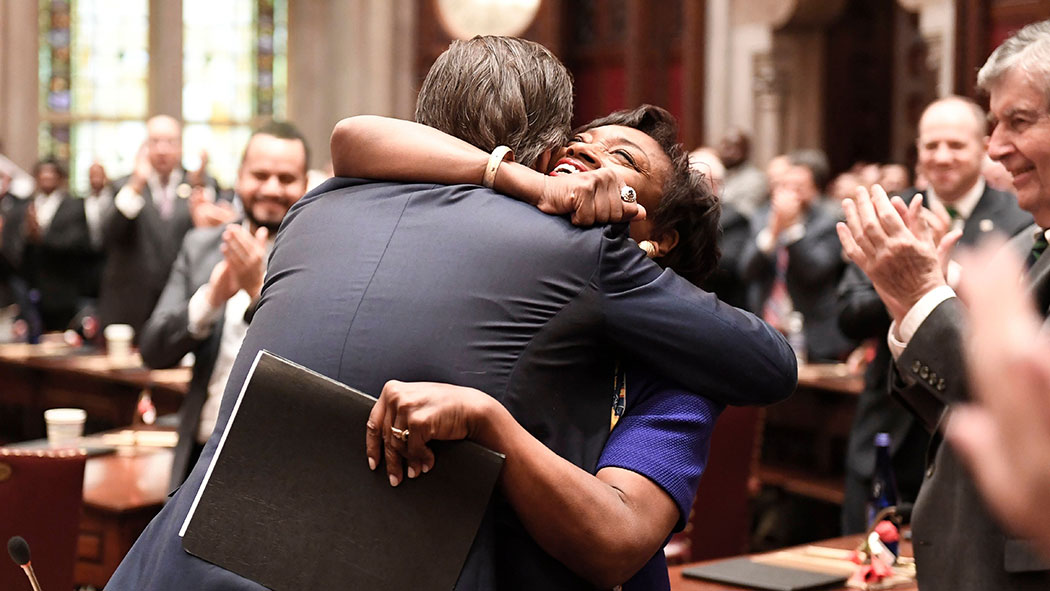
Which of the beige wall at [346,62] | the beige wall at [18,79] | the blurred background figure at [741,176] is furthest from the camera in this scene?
the beige wall at [346,62]

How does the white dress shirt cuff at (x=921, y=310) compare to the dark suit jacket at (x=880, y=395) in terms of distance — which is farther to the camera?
the dark suit jacket at (x=880, y=395)

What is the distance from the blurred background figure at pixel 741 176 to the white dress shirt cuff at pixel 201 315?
17.8 feet

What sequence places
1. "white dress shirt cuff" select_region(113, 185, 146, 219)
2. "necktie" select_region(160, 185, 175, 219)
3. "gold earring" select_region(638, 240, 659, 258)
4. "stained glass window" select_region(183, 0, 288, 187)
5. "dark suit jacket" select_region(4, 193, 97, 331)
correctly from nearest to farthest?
"gold earring" select_region(638, 240, 659, 258) → "white dress shirt cuff" select_region(113, 185, 146, 219) → "necktie" select_region(160, 185, 175, 219) → "dark suit jacket" select_region(4, 193, 97, 331) → "stained glass window" select_region(183, 0, 288, 187)

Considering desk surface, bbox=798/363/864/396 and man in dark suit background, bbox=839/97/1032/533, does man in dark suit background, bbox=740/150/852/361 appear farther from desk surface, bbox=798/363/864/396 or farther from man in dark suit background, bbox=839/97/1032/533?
man in dark suit background, bbox=839/97/1032/533

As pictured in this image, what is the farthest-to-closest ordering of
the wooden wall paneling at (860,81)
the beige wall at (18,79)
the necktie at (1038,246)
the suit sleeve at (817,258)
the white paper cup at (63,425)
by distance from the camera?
the beige wall at (18,79) < the wooden wall paneling at (860,81) < the suit sleeve at (817,258) < the white paper cup at (63,425) < the necktie at (1038,246)

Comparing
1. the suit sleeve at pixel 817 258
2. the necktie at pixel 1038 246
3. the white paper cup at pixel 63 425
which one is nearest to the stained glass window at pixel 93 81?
the suit sleeve at pixel 817 258

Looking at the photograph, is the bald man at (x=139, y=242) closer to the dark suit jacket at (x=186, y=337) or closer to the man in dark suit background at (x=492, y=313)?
the dark suit jacket at (x=186, y=337)

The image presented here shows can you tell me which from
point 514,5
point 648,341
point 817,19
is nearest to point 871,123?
point 817,19

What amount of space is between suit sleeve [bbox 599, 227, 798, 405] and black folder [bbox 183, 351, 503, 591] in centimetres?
25

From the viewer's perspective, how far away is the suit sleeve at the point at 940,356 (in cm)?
218

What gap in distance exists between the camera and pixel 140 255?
7645 millimetres

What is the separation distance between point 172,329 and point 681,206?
7.14 feet

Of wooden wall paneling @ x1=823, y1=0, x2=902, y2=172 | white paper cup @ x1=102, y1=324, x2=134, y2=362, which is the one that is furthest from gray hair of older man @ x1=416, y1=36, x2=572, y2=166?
wooden wall paneling @ x1=823, y1=0, x2=902, y2=172

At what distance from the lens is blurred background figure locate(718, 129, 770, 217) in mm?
8750
